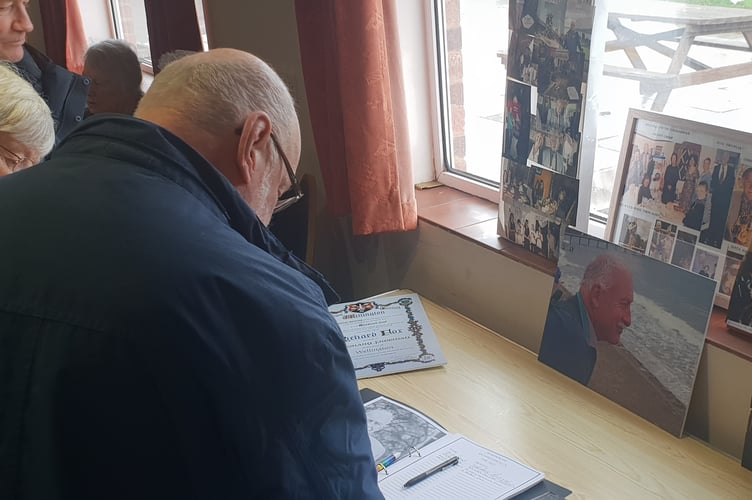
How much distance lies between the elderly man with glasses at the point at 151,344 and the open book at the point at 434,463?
40 centimetres

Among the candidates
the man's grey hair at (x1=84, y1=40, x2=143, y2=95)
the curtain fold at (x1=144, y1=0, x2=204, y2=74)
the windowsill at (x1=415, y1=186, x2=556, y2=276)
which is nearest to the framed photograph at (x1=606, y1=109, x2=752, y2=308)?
the windowsill at (x1=415, y1=186, x2=556, y2=276)

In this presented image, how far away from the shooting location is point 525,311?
5.78 ft

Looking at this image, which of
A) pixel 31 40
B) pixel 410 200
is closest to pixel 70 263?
pixel 410 200

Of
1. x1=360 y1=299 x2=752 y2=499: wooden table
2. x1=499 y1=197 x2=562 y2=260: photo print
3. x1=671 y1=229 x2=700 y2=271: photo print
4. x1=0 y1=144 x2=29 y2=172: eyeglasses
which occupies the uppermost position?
x1=0 y1=144 x2=29 y2=172: eyeglasses

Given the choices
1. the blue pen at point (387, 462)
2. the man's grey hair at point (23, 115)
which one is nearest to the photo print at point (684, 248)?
the blue pen at point (387, 462)

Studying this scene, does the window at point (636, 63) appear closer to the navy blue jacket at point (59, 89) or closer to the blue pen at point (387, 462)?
the blue pen at point (387, 462)

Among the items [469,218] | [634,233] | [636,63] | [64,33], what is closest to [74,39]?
[64,33]

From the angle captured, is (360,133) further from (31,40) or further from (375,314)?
(31,40)

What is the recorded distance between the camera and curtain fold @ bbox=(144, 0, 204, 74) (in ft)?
9.53

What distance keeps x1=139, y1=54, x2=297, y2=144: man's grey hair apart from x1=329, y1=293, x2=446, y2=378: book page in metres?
0.76

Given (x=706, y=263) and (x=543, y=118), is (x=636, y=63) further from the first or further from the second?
(x=706, y=263)

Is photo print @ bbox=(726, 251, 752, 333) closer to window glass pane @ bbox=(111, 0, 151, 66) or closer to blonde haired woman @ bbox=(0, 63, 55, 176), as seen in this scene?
blonde haired woman @ bbox=(0, 63, 55, 176)

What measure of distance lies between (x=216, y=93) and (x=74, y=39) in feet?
12.6

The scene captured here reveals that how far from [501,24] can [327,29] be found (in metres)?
0.44
